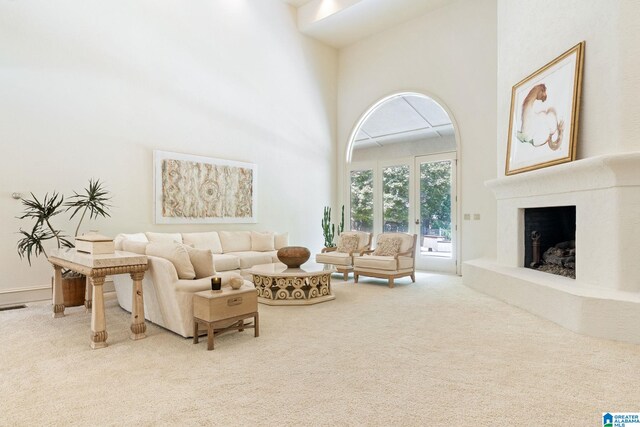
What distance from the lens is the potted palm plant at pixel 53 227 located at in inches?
196

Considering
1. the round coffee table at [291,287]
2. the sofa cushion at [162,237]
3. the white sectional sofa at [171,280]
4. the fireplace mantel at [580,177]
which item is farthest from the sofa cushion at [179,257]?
the fireplace mantel at [580,177]

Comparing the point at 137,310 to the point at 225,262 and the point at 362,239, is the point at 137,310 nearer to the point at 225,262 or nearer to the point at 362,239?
the point at 225,262

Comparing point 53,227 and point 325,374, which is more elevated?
point 53,227

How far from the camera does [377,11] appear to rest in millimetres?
8531

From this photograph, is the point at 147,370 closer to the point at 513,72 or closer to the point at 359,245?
the point at 359,245

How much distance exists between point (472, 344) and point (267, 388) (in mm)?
→ 1996

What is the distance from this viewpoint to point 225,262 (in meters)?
6.56

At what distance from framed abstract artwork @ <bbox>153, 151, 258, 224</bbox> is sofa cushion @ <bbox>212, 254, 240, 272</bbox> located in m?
1.09

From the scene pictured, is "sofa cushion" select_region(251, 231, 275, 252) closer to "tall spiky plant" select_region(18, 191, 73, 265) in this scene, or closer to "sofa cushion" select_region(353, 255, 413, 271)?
"sofa cushion" select_region(353, 255, 413, 271)

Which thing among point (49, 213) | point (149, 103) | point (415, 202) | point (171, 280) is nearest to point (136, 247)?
point (171, 280)

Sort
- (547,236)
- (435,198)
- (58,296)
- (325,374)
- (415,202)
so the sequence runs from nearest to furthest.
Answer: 1. (325,374)
2. (58,296)
3. (547,236)
4. (435,198)
5. (415,202)

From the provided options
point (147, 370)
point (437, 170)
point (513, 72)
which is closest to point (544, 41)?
point (513, 72)

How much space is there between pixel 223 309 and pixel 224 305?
0.04 meters

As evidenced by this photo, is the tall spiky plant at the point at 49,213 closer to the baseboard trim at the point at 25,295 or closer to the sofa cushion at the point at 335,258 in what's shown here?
the baseboard trim at the point at 25,295
